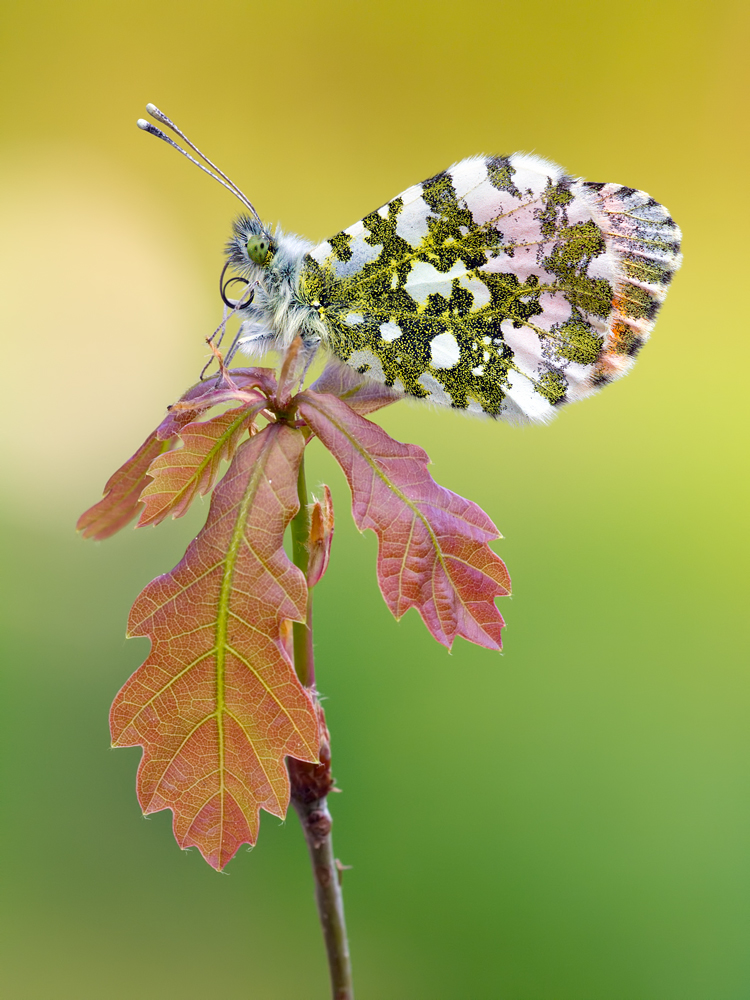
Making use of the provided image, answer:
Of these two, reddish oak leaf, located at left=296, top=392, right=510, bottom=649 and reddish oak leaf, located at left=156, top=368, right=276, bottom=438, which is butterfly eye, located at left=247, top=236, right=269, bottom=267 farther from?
reddish oak leaf, located at left=296, top=392, right=510, bottom=649

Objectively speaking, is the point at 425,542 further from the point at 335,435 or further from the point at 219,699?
the point at 219,699

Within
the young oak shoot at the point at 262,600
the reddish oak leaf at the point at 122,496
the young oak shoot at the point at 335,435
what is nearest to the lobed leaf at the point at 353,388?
the young oak shoot at the point at 335,435

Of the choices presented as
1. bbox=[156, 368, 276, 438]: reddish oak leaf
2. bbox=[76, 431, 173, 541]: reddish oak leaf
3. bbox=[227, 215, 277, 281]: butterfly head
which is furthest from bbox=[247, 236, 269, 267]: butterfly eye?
bbox=[76, 431, 173, 541]: reddish oak leaf

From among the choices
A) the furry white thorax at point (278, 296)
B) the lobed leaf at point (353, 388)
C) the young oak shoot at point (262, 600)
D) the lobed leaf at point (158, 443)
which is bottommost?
the young oak shoot at point (262, 600)

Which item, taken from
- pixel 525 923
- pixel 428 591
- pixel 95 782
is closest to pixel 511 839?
pixel 525 923

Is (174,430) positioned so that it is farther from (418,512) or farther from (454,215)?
(454,215)

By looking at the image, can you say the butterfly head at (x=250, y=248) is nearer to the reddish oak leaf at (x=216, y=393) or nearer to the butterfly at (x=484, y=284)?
the butterfly at (x=484, y=284)
